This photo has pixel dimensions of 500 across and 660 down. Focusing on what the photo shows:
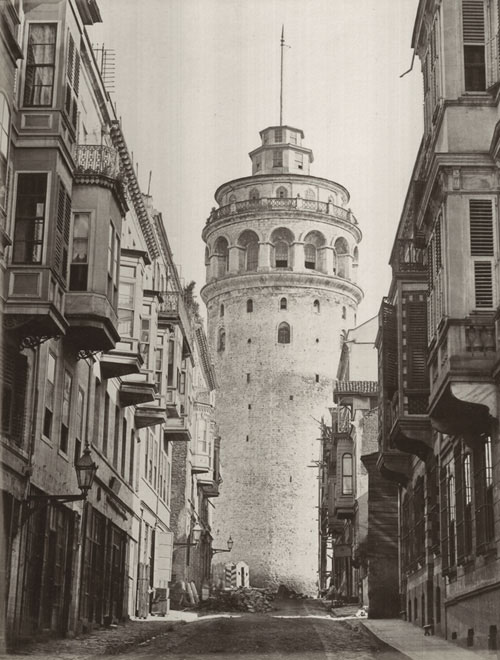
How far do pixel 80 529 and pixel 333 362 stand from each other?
61896 millimetres

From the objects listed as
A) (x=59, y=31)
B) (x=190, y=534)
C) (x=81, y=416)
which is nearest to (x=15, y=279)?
(x=59, y=31)

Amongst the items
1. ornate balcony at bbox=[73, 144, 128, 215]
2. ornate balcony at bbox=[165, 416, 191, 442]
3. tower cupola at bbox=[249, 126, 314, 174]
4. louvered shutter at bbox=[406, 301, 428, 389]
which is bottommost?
louvered shutter at bbox=[406, 301, 428, 389]

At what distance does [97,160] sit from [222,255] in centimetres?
6724

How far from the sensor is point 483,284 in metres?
24.5

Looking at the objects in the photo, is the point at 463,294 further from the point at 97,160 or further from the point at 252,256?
the point at 252,256

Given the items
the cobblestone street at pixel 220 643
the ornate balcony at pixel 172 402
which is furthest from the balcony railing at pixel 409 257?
the ornate balcony at pixel 172 402

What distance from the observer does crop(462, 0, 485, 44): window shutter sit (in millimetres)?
25781

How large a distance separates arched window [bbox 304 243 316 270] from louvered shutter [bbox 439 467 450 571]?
64.0 meters

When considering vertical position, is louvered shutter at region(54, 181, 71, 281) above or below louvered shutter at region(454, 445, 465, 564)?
above

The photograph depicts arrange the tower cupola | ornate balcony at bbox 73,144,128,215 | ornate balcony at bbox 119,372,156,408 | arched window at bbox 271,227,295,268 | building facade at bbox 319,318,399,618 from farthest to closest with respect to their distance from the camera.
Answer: the tower cupola < arched window at bbox 271,227,295,268 < building facade at bbox 319,318,399,618 < ornate balcony at bbox 119,372,156,408 < ornate balcony at bbox 73,144,128,215

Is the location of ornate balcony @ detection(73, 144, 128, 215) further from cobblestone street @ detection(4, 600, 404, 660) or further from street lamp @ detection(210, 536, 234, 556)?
street lamp @ detection(210, 536, 234, 556)

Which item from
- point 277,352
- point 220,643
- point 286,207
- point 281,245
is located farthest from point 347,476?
point 220,643

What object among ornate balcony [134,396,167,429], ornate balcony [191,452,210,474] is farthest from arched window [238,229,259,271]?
ornate balcony [134,396,167,429]

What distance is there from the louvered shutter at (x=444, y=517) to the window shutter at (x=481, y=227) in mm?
6956
